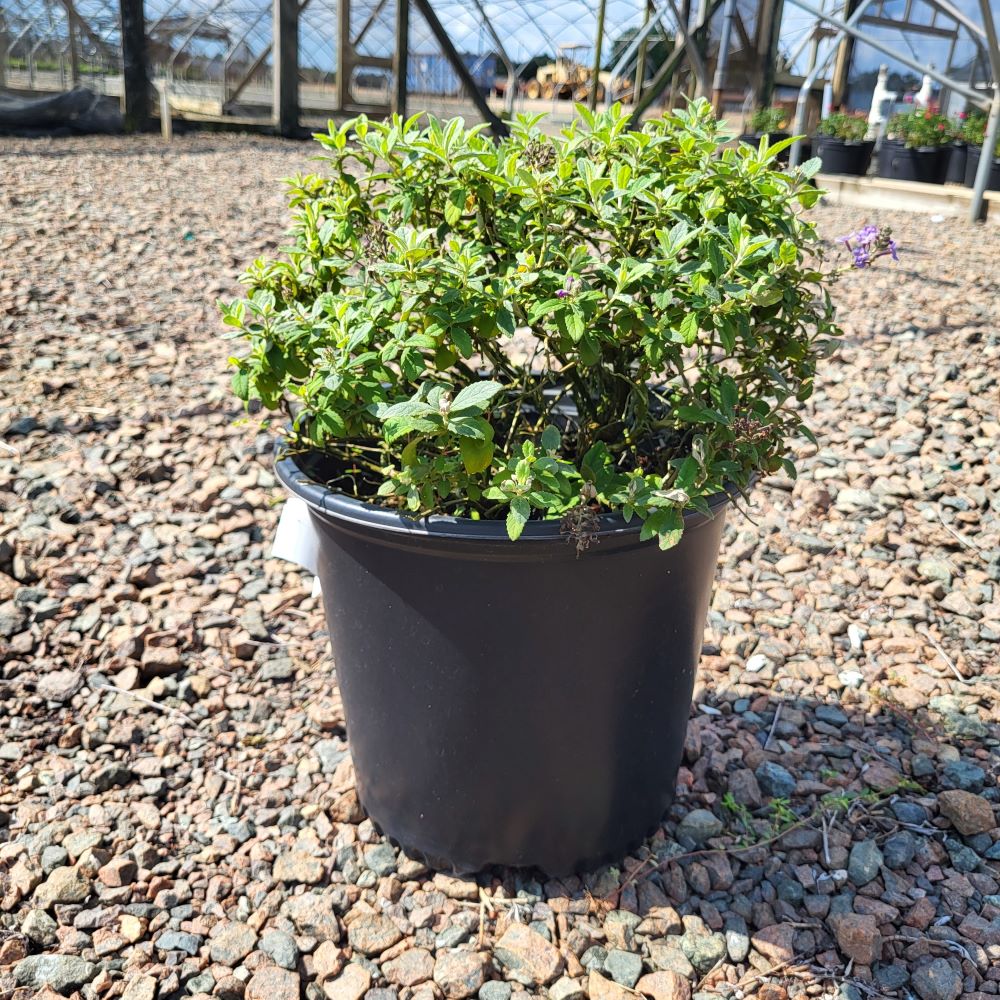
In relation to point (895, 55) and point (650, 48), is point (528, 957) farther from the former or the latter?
point (650, 48)

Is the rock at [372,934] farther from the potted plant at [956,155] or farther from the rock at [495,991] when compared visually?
the potted plant at [956,155]

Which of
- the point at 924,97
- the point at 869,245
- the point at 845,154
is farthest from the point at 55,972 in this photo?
the point at 924,97

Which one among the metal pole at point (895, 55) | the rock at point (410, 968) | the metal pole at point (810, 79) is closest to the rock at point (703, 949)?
the rock at point (410, 968)

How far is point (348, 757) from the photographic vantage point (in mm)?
1906

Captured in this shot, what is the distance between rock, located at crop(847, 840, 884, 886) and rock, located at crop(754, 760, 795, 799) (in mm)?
164

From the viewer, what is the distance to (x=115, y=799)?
1813mm

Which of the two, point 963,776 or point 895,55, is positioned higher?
point 895,55

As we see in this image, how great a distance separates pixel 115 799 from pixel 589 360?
120cm

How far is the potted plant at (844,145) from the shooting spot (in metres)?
8.29

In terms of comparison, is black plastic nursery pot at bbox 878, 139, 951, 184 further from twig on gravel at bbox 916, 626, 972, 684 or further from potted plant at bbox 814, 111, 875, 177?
twig on gravel at bbox 916, 626, 972, 684

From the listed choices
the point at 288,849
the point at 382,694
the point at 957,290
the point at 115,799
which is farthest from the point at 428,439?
the point at 957,290

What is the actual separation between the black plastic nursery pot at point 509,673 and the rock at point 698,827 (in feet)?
0.23

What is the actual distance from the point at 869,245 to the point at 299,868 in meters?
1.38

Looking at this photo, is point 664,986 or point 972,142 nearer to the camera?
point 664,986
